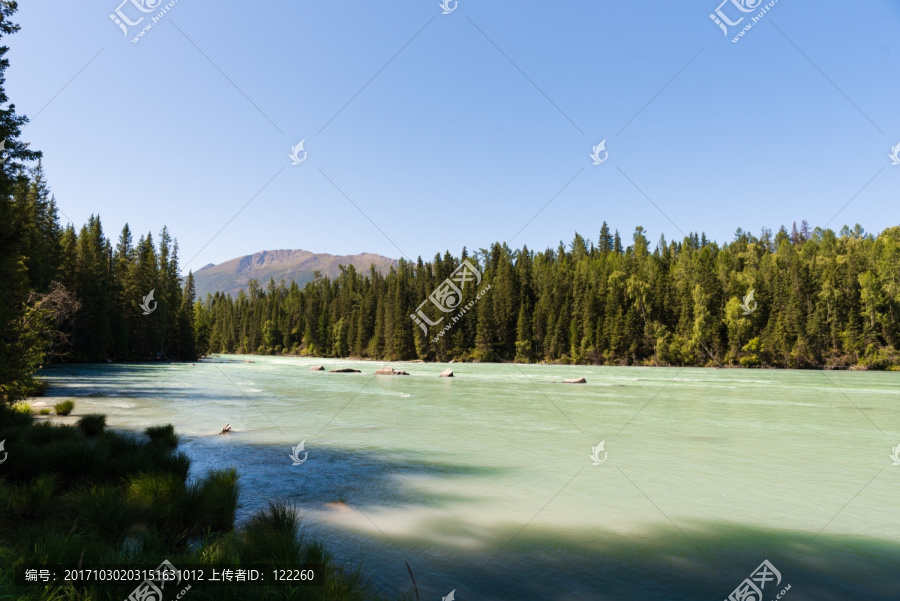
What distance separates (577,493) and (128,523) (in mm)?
7470

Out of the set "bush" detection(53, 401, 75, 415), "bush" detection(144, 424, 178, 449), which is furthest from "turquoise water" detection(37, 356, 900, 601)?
"bush" detection(53, 401, 75, 415)

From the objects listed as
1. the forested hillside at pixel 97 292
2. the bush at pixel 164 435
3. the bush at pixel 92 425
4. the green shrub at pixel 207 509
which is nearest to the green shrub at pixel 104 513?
the green shrub at pixel 207 509

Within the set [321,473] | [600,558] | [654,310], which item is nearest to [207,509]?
[321,473]

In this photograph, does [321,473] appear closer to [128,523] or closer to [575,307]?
[128,523]

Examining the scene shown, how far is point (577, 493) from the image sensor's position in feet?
31.9

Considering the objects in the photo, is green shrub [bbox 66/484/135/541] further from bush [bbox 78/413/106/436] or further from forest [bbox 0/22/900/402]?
forest [bbox 0/22/900/402]

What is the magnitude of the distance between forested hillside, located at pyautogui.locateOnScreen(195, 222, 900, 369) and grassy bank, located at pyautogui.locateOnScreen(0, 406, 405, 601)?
78601 millimetres

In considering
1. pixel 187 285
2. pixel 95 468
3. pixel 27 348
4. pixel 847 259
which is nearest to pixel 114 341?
pixel 187 285

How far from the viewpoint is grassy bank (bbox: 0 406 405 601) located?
4141 millimetres

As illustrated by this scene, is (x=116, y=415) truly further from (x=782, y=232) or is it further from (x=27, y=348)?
(x=782, y=232)

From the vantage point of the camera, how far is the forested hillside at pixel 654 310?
7025cm

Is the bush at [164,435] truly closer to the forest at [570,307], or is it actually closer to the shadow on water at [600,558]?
the shadow on water at [600,558]

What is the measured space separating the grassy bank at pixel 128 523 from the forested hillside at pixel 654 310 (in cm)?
7860

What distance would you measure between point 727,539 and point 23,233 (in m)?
17.5
